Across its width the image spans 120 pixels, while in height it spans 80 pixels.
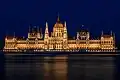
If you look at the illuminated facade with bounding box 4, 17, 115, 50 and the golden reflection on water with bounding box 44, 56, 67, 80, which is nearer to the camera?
the golden reflection on water with bounding box 44, 56, 67, 80

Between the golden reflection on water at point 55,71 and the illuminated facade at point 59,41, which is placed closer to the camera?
the golden reflection on water at point 55,71

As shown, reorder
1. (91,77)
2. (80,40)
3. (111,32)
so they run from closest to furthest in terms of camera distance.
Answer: (91,77) < (80,40) < (111,32)

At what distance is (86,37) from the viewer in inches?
5768

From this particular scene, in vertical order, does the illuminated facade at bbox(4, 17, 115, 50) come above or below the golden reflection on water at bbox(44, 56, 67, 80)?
above

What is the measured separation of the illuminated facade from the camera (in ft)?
475

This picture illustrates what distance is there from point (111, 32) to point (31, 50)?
29117 millimetres

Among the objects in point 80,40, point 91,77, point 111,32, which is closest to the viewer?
point 91,77

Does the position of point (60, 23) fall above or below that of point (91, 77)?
above

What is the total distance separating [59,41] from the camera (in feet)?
482

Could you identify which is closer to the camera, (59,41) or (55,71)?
(55,71)

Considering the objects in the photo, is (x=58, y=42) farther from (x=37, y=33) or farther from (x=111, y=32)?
(x=111, y=32)

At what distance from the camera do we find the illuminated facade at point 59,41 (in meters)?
145

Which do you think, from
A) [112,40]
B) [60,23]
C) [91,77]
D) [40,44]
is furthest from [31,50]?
[91,77]

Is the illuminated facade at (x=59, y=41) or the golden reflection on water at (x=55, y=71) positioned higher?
the illuminated facade at (x=59, y=41)
